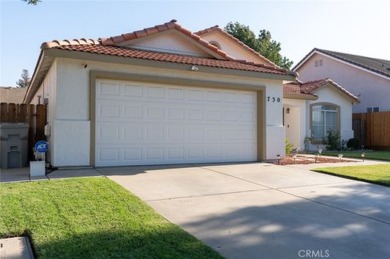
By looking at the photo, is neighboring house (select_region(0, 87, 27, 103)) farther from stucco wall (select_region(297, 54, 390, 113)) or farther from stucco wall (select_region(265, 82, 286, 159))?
stucco wall (select_region(265, 82, 286, 159))

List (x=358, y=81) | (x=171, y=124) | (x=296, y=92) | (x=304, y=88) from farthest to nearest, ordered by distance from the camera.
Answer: (x=358, y=81) < (x=304, y=88) < (x=296, y=92) < (x=171, y=124)

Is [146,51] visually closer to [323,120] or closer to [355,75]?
[323,120]

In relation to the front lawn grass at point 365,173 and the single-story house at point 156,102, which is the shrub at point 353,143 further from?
the front lawn grass at point 365,173

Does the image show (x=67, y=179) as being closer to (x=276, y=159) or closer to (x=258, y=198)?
(x=258, y=198)

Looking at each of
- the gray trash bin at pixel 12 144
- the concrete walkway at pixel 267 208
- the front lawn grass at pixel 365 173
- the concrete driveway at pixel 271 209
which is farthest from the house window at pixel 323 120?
the gray trash bin at pixel 12 144

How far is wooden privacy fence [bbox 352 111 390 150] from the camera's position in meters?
20.0

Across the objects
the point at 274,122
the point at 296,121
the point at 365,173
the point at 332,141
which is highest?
the point at 296,121

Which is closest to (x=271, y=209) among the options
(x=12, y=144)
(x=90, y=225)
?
(x=90, y=225)

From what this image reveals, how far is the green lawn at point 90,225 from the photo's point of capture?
3.78 m

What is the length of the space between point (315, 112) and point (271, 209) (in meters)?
15.1

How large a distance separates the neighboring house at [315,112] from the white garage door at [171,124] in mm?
6668

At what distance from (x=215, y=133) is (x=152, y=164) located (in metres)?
2.53

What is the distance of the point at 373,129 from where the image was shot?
2086cm

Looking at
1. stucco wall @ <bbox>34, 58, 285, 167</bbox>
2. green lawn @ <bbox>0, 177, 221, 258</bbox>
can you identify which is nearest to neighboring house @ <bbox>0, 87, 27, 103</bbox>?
stucco wall @ <bbox>34, 58, 285, 167</bbox>
